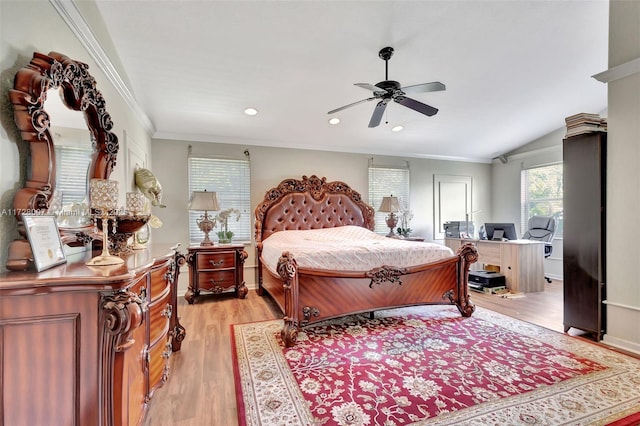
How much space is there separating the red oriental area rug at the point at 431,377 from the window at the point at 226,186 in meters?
2.05

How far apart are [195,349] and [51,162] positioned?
6.10 ft

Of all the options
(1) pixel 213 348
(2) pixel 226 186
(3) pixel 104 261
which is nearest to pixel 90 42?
(3) pixel 104 261

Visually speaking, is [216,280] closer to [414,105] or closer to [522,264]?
[414,105]

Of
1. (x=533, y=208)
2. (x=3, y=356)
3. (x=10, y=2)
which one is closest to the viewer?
(x=3, y=356)

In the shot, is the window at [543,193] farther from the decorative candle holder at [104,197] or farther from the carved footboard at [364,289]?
the decorative candle holder at [104,197]

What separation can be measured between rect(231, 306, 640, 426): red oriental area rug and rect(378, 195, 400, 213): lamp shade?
237 centimetres

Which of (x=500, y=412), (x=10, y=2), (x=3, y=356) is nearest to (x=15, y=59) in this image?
(x=10, y=2)

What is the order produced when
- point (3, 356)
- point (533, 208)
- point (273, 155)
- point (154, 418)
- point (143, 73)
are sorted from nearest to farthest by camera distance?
point (3, 356)
point (154, 418)
point (143, 73)
point (273, 155)
point (533, 208)

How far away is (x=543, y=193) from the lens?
5594 mm

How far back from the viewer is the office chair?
15.8ft

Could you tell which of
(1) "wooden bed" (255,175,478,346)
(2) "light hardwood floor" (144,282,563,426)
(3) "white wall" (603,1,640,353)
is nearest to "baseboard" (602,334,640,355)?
(3) "white wall" (603,1,640,353)

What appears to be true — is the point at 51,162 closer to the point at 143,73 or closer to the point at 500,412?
the point at 143,73

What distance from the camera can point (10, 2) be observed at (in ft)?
4.31

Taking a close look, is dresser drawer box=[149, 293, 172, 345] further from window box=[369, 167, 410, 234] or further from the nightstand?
window box=[369, 167, 410, 234]
